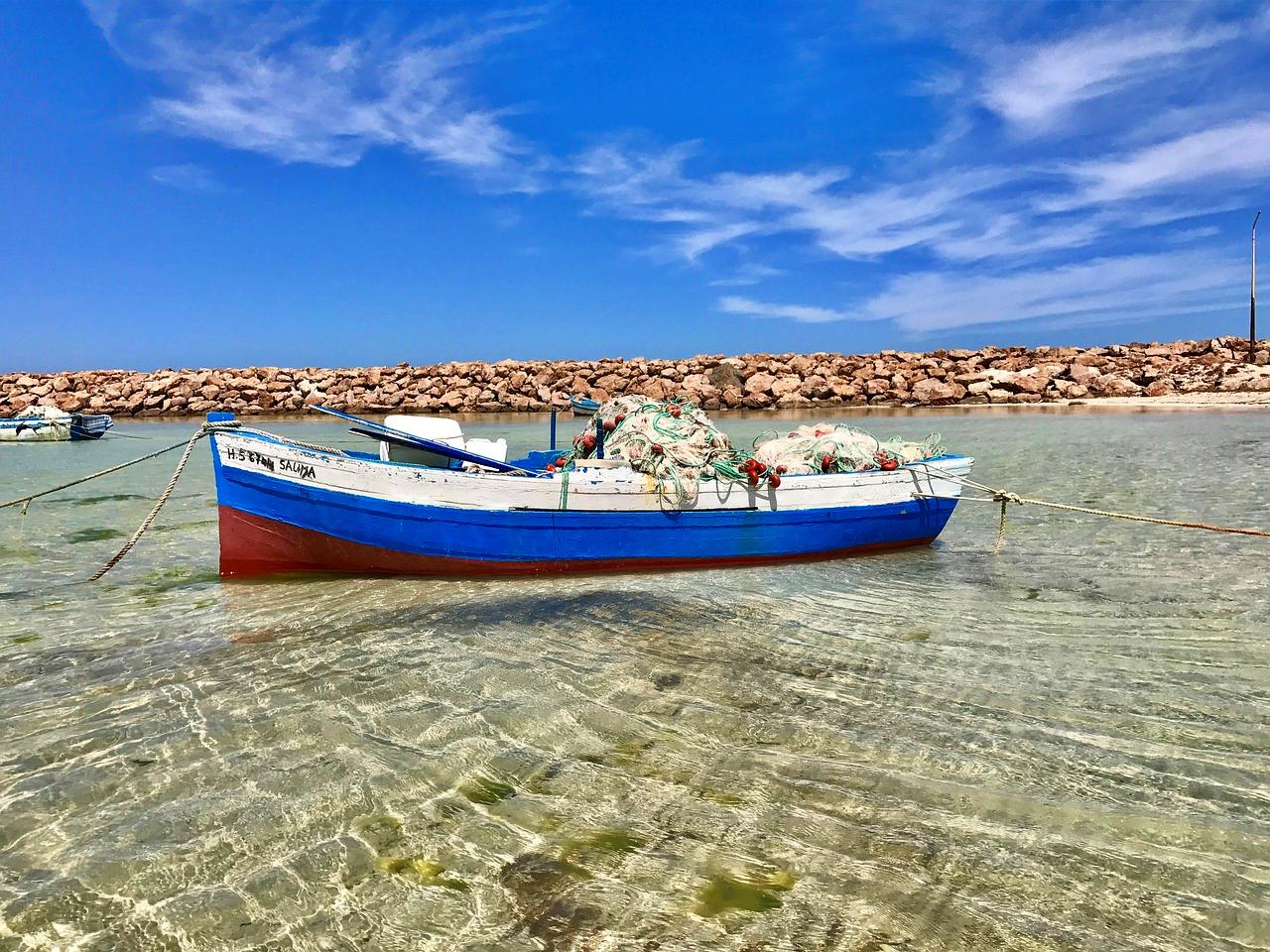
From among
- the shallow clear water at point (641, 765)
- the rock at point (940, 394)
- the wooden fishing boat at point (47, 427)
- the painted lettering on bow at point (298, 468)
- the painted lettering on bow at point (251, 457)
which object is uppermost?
the rock at point (940, 394)

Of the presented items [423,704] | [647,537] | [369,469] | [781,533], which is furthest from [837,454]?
[423,704]

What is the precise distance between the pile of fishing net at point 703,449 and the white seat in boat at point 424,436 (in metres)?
1.46

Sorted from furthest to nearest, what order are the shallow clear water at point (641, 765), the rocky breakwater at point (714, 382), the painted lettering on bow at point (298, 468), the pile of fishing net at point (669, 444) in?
the rocky breakwater at point (714, 382)
the pile of fishing net at point (669, 444)
the painted lettering on bow at point (298, 468)
the shallow clear water at point (641, 765)

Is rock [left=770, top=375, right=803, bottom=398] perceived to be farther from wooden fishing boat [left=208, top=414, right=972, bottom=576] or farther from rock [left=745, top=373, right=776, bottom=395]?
wooden fishing boat [left=208, top=414, right=972, bottom=576]

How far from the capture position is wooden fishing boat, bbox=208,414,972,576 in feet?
25.3

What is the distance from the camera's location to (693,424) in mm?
9195

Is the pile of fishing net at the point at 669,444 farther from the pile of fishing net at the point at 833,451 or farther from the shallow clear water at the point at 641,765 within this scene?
the shallow clear water at the point at 641,765

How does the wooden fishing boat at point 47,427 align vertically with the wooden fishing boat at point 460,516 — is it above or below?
above

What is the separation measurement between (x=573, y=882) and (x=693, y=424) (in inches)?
266

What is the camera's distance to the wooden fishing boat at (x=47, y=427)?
83.9 ft

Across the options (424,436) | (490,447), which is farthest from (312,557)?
(490,447)

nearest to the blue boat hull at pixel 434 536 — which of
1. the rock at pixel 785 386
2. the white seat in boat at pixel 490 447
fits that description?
the white seat in boat at pixel 490 447

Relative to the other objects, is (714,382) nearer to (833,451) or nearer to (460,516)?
(833,451)

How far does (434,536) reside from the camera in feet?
25.6
